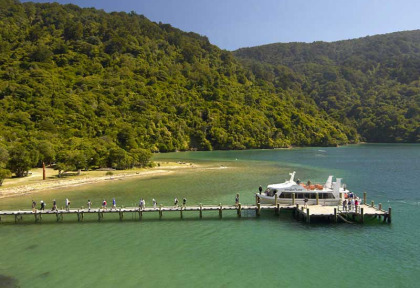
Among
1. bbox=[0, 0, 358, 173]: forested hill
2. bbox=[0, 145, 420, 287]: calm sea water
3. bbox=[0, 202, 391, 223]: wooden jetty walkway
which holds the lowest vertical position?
bbox=[0, 145, 420, 287]: calm sea water

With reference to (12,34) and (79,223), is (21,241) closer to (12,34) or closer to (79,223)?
(79,223)

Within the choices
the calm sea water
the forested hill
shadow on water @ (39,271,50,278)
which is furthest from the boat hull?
the forested hill

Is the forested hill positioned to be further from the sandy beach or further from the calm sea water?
the calm sea water

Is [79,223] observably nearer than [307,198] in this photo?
Yes

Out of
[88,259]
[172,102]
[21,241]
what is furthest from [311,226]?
[172,102]

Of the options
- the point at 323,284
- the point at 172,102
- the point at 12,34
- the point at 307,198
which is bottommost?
the point at 323,284

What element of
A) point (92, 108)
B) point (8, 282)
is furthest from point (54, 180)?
point (92, 108)
